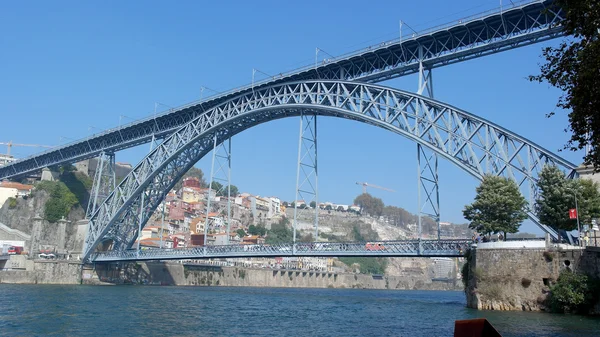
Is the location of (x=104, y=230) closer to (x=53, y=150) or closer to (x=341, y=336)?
(x=53, y=150)

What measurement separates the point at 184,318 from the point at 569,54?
1898cm

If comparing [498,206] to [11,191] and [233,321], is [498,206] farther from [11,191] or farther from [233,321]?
[11,191]

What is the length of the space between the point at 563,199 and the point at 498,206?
3.37 m

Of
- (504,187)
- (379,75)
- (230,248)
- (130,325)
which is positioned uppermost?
(379,75)

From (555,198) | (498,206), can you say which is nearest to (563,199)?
(555,198)

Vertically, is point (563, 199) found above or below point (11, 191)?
below

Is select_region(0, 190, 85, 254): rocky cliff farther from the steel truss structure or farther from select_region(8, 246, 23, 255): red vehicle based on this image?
the steel truss structure

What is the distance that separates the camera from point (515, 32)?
32250 mm

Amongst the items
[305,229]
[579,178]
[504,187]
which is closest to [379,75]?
[504,187]

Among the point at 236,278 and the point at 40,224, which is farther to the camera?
the point at 236,278

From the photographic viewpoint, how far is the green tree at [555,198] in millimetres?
28422

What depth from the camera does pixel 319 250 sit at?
3841 centimetres

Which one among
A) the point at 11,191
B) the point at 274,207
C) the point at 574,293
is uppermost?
the point at 274,207

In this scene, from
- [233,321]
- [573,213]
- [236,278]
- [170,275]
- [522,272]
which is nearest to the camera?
[233,321]
